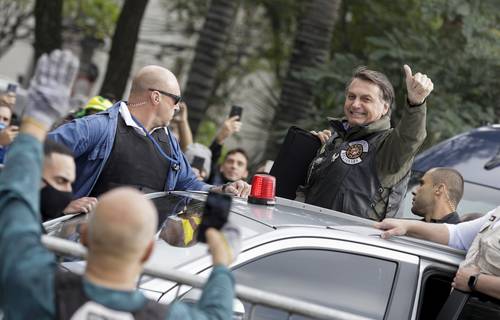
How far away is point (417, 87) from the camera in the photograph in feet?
18.1

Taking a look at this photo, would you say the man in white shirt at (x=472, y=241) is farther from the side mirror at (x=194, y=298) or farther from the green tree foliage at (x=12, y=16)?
the green tree foliage at (x=12, y=16)

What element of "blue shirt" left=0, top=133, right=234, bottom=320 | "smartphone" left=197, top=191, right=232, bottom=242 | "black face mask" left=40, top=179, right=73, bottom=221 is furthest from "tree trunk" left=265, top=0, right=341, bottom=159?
"blue shirt" left=0, top=133, right=234, bottom=320

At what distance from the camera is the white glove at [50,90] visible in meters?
3.12

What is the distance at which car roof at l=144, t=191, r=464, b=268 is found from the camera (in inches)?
172

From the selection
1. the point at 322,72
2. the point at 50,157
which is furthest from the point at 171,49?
the point at 50,157

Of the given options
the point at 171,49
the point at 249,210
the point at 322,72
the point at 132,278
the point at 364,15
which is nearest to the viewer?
the point at 132,278

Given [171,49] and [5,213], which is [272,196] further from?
[171,49]

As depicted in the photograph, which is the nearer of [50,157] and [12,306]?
[12,306]

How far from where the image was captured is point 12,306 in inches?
118

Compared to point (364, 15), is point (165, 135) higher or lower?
lower

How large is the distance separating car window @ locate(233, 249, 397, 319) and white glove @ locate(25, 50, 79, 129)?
4.63 ft

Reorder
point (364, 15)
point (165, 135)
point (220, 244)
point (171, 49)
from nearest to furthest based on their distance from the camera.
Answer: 1. point (220, 244)
2. point (165, 135)
3. point (364, 15)
4. point (171, 49)

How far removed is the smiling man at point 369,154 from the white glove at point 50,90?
105 inches

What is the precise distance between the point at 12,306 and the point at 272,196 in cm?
239
